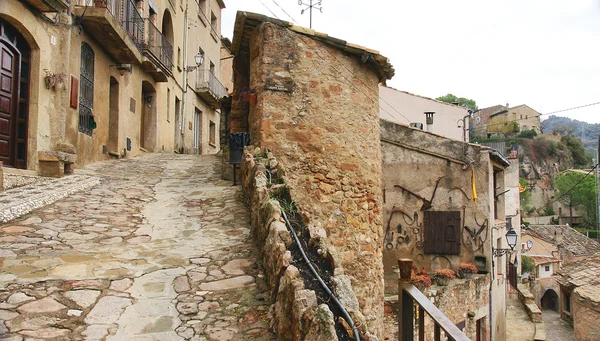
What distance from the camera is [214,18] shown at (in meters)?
23.9

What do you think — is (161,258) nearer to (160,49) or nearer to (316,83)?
(316,83)

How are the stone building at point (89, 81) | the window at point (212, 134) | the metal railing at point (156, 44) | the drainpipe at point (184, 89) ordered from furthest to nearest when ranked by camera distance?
the window at point (212, 134) < the drainpipe at point (184, 89) < the metal railing at point (156, 44) < the stone building at point (89, 81)

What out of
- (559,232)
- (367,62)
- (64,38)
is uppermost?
(64,38)

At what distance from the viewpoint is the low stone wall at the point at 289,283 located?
2.62 metres

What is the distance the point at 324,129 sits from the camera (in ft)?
22.7

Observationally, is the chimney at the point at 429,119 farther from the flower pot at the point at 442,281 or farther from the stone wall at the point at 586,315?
the flower pot at the point at 442,281

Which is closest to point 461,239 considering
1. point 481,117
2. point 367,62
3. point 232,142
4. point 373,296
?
point 373,296

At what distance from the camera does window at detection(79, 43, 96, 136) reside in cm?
1020

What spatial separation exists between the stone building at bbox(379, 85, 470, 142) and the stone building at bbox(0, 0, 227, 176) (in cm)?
858

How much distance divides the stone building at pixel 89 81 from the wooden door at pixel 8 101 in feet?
0.06

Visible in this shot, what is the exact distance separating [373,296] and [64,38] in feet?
25.7

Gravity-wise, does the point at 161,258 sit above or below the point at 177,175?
below

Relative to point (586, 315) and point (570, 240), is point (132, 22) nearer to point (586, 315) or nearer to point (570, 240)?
point (586, 315)

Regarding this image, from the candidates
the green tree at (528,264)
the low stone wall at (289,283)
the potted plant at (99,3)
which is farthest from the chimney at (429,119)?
the green tree at (528,264)
